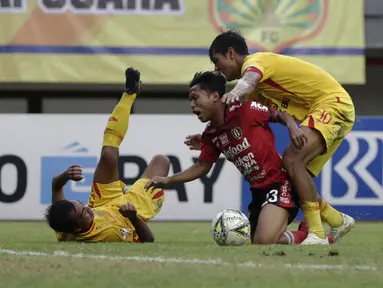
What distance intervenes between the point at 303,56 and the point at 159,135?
283 cm

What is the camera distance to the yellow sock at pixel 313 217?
23.4 feet

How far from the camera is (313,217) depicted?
7145mm

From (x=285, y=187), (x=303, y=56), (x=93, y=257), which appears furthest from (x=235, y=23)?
(x=93, y=257)

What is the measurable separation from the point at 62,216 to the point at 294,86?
1882 mm

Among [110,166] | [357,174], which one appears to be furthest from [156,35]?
[110,166]

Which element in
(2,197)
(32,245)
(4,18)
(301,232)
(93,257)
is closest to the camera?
(93,257)

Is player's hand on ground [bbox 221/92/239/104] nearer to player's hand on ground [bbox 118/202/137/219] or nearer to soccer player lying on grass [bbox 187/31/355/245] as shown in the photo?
soccer player lying on grass [bbox 187/31/355/245]

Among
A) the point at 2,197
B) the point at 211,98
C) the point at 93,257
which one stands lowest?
the point at 2,197

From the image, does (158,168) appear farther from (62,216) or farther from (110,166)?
(62,216)

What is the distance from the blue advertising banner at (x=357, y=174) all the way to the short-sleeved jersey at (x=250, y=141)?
5274mm

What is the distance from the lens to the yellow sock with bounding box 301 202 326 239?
23.4ft

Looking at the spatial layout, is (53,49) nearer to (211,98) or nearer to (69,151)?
(69,151)

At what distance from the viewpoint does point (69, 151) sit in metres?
12.7

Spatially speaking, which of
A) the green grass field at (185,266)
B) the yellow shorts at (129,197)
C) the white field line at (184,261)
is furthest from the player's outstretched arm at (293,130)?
the white field line at (184,261)
